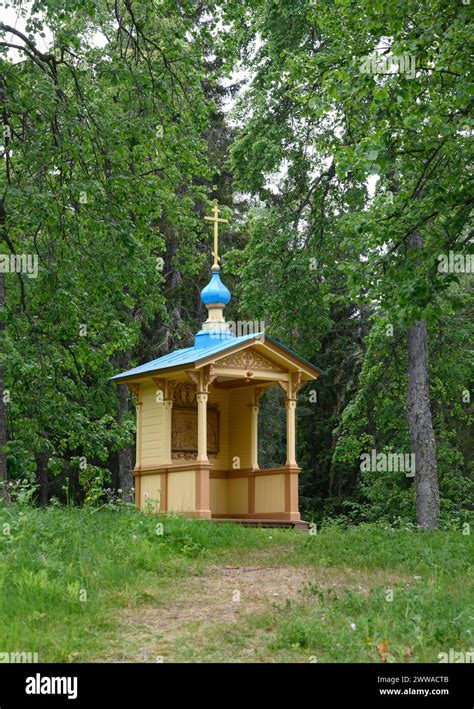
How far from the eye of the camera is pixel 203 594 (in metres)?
8.99

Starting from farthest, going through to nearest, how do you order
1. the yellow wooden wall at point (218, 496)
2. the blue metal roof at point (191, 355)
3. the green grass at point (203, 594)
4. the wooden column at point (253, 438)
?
the yellow wooden wall at point (218, 496), the wooden column at point (253, 438), the blue metal roof at point (191, 355), the green grass at point (203, 594)

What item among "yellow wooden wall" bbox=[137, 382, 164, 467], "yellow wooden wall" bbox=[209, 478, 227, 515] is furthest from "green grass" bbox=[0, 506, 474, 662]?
"yellow wooden wall" bbox=[209, 478, 227, 515]

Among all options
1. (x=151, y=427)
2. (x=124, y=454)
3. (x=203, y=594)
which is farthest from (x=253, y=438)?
(x=124, y=454)

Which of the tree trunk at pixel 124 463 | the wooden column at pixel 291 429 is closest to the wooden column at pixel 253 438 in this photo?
the wooden column at pixel 291 429

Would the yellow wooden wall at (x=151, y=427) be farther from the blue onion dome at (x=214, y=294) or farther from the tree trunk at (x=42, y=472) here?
the tree trunk at (x=42, y=472)

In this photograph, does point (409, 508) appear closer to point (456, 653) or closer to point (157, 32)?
point (157, 32)

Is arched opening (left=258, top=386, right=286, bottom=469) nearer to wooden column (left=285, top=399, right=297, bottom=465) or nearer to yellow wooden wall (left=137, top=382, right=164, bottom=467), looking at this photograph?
wooden column (left=285, top=399, right=297, bottom=465)

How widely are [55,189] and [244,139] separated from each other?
747 centimetres

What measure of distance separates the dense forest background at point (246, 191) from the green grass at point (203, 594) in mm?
1364

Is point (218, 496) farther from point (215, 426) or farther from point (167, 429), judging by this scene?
point (167, 429)

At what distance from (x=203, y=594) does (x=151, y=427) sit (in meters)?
7.76

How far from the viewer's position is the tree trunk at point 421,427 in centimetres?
1770

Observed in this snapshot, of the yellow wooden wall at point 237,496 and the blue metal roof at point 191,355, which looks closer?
the blue metal roof at point 191,355
